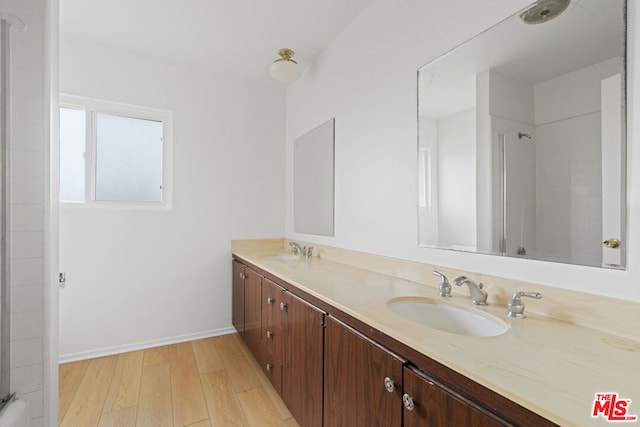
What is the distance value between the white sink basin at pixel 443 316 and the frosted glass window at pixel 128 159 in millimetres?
2505

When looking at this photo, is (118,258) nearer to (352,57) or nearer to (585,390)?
(352,57)

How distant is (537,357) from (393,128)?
4.50 ft

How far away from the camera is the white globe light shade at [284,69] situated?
96.4 inches

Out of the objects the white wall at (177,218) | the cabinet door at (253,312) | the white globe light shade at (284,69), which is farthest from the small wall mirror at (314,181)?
the cabinet door at (253,312)

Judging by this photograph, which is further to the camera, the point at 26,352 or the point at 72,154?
the point at 72,154

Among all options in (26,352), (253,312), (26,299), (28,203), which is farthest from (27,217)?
(253,312)

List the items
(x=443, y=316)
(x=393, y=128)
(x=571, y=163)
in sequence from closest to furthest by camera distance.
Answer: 1. (x=571, y=163)
2. (x=443, y=316)
3. (x=393, y=128)

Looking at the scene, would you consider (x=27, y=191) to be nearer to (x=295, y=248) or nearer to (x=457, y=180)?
(x=457, y=180)

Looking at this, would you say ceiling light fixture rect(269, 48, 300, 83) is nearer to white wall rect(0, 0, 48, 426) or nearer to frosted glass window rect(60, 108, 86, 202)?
white wall rect(0, 0, 48, 426)

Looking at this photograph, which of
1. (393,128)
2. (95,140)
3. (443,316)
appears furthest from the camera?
(95,140)

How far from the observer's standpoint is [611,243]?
0.93 meters

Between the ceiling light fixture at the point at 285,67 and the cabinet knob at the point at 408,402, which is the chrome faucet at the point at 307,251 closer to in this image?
the ceiling light fixture at the point at 285,67

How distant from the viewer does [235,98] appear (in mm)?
3055

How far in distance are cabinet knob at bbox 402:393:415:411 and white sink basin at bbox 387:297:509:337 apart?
15.5 inches
